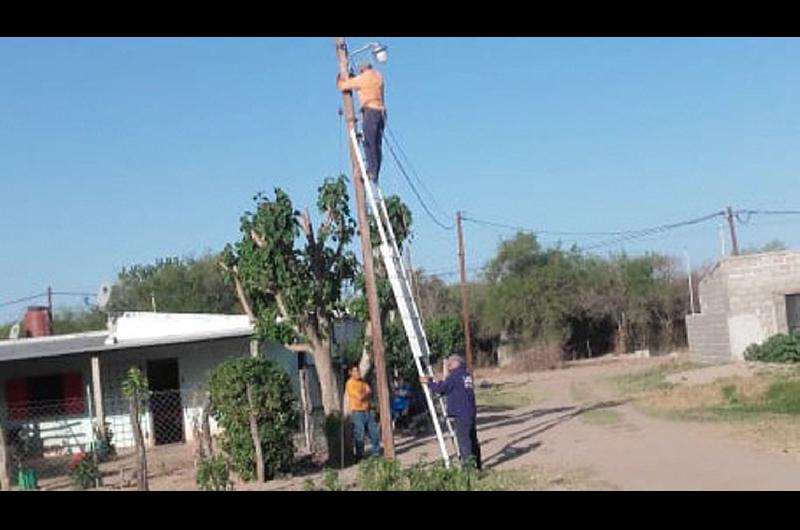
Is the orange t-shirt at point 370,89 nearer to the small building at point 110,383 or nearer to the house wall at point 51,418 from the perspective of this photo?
the small building at point 110,383

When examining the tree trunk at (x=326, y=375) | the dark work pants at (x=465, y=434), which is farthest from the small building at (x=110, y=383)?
the dark work pants at (x=465, y=434)

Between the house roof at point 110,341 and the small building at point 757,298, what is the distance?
63.7 feet

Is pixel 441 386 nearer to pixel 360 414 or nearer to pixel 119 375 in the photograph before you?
pixel 360 414

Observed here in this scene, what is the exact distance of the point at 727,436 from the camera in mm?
17000

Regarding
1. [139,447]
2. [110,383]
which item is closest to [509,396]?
[110,383]

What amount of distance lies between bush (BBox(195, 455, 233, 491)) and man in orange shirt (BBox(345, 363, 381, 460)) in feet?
10.4

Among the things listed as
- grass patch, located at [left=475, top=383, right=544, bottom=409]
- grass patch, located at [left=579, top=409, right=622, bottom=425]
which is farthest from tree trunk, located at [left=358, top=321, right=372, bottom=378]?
grass patch, located at [left=475, top=383, right=544, bottom=409]

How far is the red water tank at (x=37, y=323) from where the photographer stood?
103 feet

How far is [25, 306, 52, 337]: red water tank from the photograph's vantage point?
31438mm

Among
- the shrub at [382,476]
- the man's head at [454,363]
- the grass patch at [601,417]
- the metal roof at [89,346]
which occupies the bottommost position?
the grass patch at [601,417]

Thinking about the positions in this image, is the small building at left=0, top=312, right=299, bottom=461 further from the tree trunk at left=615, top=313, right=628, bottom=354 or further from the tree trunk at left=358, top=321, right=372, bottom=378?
the tree trunk at left=615, top=313, right=628, bottom=354

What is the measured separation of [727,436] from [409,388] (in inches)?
344
